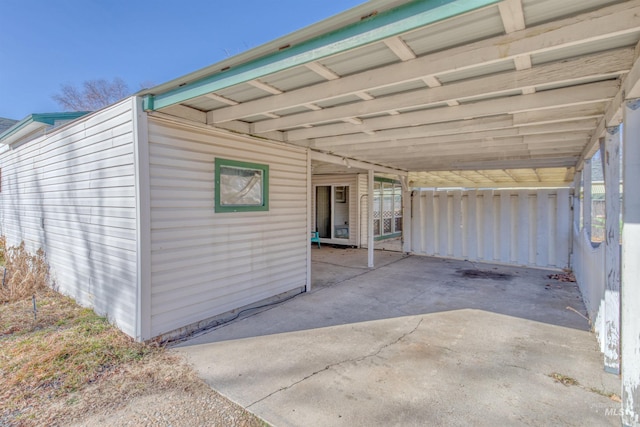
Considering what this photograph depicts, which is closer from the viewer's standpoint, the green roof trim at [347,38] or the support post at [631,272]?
the green roof trim at [347,38]

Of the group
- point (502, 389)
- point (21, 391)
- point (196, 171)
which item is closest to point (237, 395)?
point (21, 391)

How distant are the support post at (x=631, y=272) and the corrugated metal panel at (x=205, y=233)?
3673mm

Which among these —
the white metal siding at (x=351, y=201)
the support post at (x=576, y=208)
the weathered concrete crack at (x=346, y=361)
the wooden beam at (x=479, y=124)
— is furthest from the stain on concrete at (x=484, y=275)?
the white metal siding at (x=351, y=201)

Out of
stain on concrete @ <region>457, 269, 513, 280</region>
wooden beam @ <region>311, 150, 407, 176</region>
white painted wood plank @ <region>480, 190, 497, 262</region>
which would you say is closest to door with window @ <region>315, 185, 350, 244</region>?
wooden beam @ <region>311, 150, 407, 176</region>

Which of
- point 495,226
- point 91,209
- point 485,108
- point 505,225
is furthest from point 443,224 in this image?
point 91,209

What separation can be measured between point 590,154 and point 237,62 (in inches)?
202

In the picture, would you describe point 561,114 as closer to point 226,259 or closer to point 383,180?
point 226,259

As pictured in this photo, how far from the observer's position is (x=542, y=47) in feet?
5.84

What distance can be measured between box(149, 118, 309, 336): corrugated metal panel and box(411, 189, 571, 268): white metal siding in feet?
16.0

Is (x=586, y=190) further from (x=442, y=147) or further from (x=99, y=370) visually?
(x=99, y=370)

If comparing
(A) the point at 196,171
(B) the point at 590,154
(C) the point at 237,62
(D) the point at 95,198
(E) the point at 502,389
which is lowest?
(E) the point at 502,389

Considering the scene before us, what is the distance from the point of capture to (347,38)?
1779 millimetres

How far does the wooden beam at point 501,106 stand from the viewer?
101 inches

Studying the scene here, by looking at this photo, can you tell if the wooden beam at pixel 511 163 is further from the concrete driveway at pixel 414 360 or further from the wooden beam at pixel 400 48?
the wooden beam at pixel 400 48
